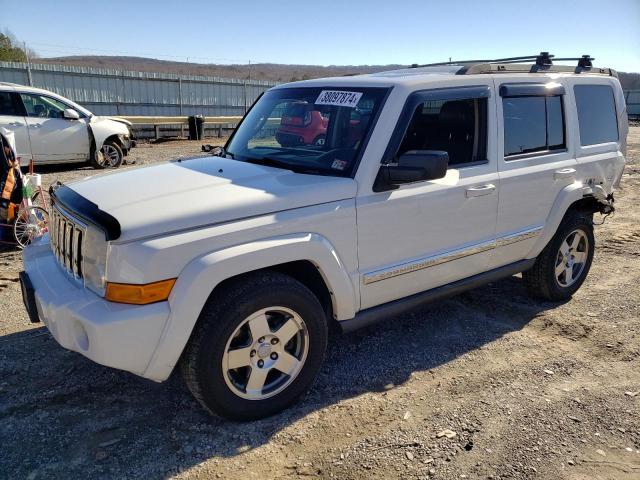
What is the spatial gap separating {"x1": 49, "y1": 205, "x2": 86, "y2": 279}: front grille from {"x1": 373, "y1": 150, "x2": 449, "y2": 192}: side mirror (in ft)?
5.75

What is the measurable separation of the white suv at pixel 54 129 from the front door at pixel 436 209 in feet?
29.6

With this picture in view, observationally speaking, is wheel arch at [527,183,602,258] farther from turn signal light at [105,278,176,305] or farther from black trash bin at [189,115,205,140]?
black trash bin at [189,115,205,140]

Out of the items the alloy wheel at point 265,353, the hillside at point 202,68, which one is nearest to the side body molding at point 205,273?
the alloy wheel at point 265,353

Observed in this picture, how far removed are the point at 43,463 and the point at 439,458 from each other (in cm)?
208

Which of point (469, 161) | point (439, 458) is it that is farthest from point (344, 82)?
point (439, 458)

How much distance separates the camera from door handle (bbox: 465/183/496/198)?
378 centimetres

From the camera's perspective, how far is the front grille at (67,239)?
297cm

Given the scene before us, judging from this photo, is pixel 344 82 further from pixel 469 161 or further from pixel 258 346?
pixel 258 346

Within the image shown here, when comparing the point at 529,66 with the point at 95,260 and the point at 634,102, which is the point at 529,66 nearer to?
the point at 95,260

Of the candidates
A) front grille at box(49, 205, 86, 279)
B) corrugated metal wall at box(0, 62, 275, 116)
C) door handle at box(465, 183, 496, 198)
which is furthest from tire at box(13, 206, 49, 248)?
corrugated metal wall at box(0, 62, 275, 116)

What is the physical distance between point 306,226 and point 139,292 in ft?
3.20

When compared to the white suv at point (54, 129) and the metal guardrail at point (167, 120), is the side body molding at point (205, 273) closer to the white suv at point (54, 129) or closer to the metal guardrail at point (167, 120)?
the white suv at point (54, 129)

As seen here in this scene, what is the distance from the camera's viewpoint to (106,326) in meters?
2.57

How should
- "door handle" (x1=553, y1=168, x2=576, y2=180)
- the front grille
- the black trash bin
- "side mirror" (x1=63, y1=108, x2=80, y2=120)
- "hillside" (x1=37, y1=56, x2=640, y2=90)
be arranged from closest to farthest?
the front grille
"door handle" (x1=553, y1=168, x2=576, y2=180)
"side mirror" (x1=63, y1=108, x2=80, y2=120)
the black trash bin
"hillside" (x1=37, y1=56, x2=640, y2=90)
